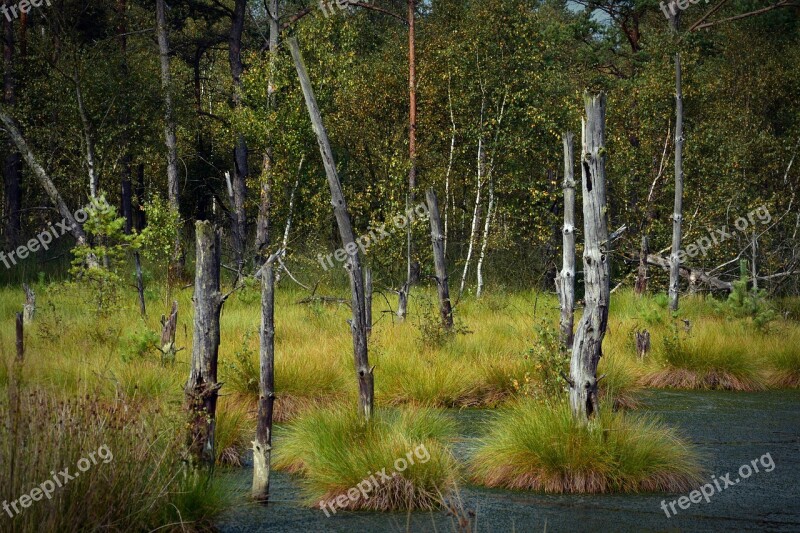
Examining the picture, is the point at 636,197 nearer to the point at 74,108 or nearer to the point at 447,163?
the point at 447,163

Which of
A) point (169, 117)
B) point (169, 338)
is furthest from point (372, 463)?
point (169, 117)

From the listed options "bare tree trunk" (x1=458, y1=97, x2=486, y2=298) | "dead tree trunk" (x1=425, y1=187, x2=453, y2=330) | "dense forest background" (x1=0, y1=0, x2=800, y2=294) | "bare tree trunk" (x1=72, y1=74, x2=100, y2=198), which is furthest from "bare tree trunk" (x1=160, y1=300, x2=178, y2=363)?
"bare tree trunk" (x1=458, y1=97, x2=486, y2=298)

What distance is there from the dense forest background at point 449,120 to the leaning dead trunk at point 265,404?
13413 millimetres

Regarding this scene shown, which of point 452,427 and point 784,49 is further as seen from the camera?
point 784,49

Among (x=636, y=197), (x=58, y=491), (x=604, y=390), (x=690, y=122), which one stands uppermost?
(x=690, y=122)

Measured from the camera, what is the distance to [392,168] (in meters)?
23.2

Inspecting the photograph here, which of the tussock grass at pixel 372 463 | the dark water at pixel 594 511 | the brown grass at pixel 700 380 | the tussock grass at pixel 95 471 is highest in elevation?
the tussock grass at pixel 95 471

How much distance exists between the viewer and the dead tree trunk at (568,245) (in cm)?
905

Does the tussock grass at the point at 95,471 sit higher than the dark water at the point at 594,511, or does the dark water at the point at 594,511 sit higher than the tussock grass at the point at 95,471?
the tussock grass at the point at 95,471

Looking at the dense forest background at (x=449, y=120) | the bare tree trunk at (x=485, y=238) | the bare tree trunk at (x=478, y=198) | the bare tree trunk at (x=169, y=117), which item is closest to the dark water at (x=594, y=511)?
the dense forest background at (x=449, y=120)

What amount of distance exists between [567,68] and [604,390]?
21.8 metres

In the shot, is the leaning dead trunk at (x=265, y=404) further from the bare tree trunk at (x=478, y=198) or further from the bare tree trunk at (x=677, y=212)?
the bare tree trunk at (x=478, y=198)

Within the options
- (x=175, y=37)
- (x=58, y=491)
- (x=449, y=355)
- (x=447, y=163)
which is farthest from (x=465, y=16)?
(x=58, y=491)

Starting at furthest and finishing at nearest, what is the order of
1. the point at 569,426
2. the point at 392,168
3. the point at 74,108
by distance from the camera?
1. the point at 392,168
2. the point at 74,108
3. the point at 569,426
